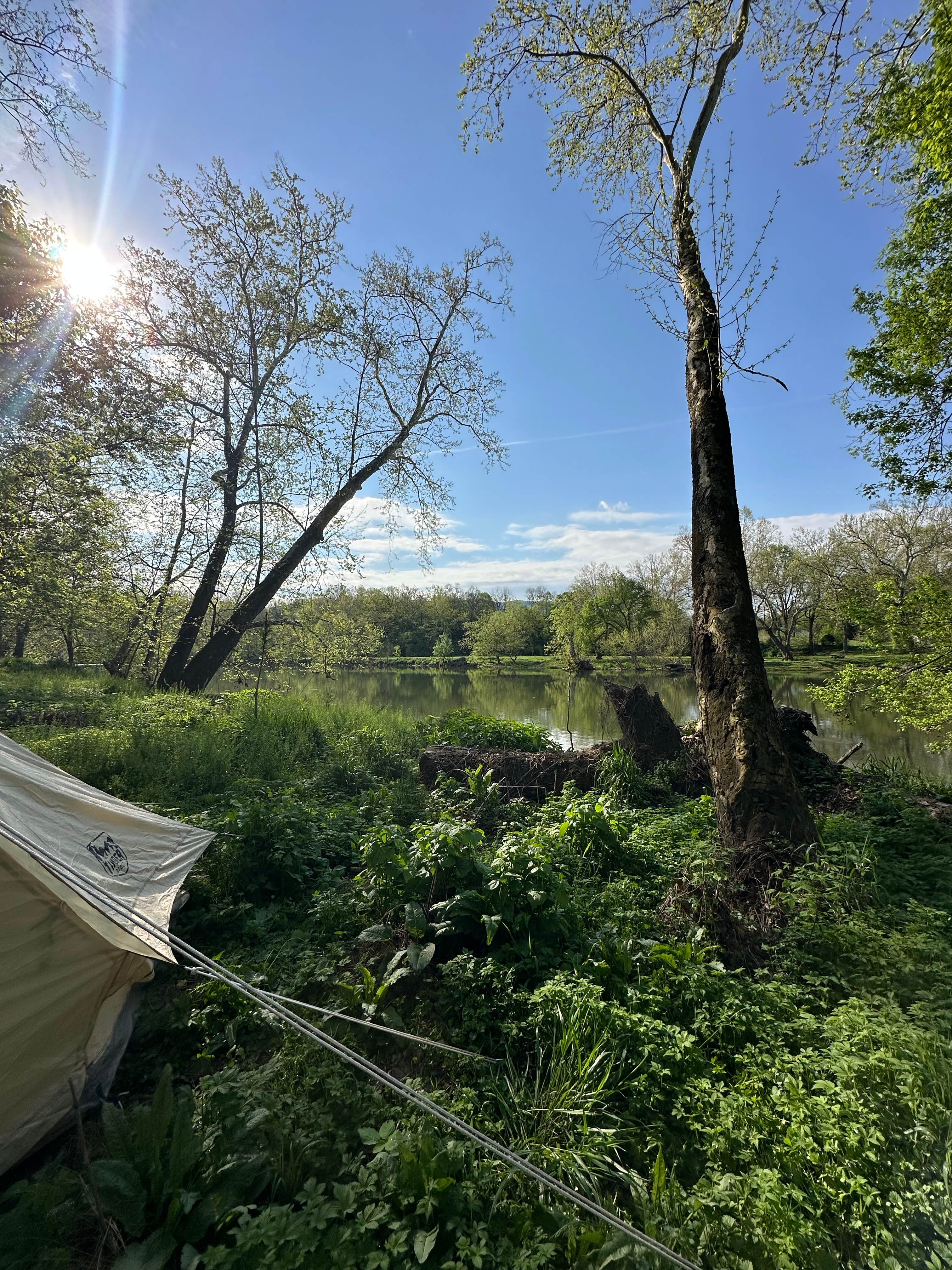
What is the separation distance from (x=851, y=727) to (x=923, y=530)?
17.9 meters

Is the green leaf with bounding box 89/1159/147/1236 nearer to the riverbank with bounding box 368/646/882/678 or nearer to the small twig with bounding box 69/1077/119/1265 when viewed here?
the small twig with bounding box 69/1077/119/1265

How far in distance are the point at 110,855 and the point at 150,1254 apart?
2306 millimetres

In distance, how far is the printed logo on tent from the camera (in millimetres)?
3400

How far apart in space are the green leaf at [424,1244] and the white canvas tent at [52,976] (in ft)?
5.26

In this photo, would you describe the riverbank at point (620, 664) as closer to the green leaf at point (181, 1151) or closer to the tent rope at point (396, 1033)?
the tent rope at point (396, 1033)

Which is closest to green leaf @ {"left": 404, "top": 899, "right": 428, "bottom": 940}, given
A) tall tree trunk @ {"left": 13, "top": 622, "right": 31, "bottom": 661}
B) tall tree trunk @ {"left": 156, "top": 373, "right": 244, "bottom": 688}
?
tall tree trunk @ {"left": 156, "top": 373, "right": 244, "bottom": 688}

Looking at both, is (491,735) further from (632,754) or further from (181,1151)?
(181,1151)

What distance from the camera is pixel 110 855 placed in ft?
11.5

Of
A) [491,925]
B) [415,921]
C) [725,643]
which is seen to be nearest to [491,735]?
[725,643]

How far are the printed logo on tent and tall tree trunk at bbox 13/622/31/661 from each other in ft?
85.2

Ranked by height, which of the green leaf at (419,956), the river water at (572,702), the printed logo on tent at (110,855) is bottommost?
the river water at (572,702)

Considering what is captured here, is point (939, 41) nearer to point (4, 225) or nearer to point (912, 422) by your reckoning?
point (912, 422)

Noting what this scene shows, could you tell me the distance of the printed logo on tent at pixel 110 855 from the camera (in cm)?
340

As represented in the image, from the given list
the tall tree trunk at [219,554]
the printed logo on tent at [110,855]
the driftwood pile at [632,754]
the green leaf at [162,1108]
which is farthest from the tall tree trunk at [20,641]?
the green leaf at [162,1108]
